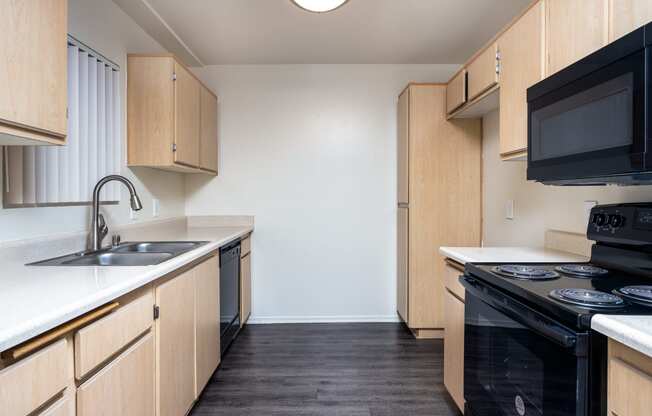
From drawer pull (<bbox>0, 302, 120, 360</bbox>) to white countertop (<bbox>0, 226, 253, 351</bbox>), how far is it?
0.03 metres

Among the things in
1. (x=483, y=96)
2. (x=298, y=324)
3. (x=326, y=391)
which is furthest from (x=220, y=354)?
(x=483, y=96)

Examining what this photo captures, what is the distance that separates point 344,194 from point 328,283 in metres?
0.84

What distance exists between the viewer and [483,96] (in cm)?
223

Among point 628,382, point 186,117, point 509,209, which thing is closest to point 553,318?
point 628,382

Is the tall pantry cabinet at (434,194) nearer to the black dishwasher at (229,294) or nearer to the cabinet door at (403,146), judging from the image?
the cabinet door at (403,146)

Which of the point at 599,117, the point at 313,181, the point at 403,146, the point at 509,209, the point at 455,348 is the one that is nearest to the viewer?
the point at 599,117

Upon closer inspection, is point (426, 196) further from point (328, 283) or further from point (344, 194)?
point (328, 283)

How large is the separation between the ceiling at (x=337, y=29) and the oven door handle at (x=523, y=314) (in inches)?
71.4

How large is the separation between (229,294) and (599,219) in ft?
7.30

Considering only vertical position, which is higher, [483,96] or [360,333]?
[483,96]

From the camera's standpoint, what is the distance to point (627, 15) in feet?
3.96

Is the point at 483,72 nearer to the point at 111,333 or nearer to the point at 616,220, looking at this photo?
the point at 616,220

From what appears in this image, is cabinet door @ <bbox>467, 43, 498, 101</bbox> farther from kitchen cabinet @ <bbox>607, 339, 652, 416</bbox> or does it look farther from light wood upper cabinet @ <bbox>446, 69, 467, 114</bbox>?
kitchen cabinet @ <bbox>607, 339, 652, 416</bbox>

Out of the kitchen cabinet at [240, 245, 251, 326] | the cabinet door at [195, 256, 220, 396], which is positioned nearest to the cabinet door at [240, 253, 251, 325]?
the kitchen cabinet at [240, 245, 251, 326]
